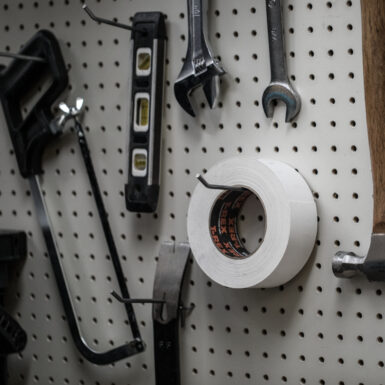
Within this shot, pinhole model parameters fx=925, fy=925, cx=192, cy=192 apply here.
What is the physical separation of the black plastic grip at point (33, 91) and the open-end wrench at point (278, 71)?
41 centimetres

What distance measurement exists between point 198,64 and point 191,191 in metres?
0.21

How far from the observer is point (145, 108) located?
4.98 ft

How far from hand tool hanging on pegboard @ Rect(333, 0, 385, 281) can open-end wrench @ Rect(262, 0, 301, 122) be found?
0.14 meters

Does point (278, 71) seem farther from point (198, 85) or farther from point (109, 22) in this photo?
point (109, 22)

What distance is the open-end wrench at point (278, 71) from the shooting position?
53.7 inches

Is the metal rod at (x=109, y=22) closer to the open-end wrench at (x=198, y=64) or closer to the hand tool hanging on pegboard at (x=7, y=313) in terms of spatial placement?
the open-end wrench at (x=198, y=64)

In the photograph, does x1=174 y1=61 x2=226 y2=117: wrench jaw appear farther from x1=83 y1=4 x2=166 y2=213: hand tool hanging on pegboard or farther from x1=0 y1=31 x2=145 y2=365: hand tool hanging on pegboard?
x1=0 y1=31 x2=145 y2=365: hand tool hanging on pegboard

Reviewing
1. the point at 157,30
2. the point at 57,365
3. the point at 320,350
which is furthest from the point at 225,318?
the point at 157,30

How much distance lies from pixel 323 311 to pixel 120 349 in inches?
14.3

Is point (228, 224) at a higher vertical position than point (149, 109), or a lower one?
lower

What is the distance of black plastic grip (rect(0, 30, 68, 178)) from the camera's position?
160 cm

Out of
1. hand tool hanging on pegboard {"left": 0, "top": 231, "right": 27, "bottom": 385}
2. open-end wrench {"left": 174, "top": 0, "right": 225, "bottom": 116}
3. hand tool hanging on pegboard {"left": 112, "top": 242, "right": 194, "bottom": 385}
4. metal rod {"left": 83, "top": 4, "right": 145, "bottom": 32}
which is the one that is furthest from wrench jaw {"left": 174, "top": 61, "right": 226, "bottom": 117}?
hand tool hanging on pegboard {"left": 0, "top": 231, "right": 27, "bottom": 385}

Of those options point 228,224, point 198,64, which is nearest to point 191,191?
point 228,224

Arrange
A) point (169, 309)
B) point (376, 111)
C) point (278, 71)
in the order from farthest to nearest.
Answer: point (169, 309) < point (278, 71) < point (376, 111)
